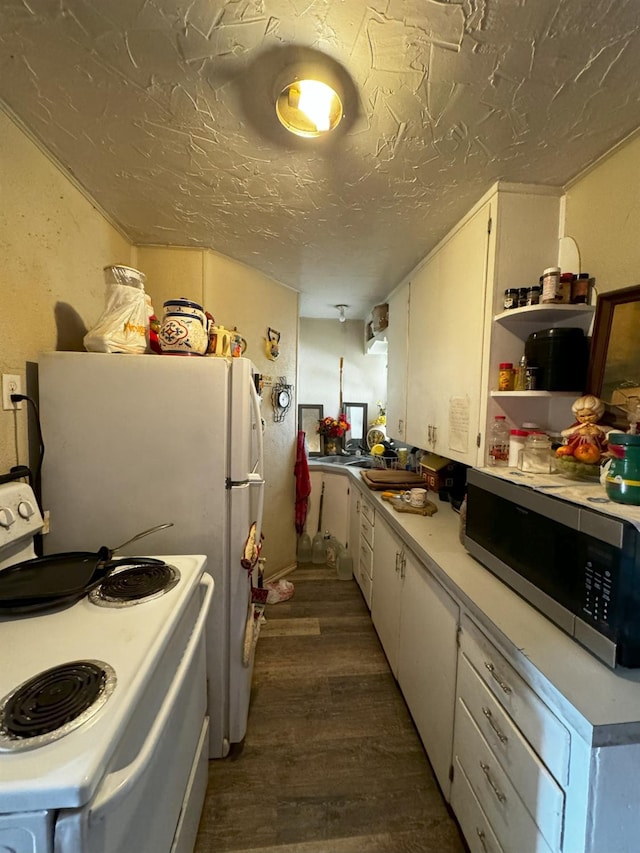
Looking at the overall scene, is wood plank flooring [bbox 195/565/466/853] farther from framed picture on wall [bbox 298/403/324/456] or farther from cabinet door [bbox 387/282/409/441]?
framed picture on wall [bbox 298/403/324/456]

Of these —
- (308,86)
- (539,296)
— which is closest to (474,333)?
(539,296)

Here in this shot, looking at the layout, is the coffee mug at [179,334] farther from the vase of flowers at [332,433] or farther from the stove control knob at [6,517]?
the vase of flowers at [332,433]

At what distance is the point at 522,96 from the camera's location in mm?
1004

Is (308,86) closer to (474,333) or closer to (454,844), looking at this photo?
(474,333)

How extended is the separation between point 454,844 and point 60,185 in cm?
281

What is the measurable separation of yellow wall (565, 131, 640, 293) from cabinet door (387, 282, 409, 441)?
119 centimetres

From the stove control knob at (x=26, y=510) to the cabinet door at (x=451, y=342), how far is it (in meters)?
1.69

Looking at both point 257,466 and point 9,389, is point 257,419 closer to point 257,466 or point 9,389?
point 257,466

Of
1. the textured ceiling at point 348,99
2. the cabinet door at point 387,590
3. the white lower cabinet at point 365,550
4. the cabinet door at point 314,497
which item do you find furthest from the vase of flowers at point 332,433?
the textured ceiling at point 348,99

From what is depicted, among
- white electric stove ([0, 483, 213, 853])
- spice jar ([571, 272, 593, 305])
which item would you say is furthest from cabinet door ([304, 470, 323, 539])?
spice jar ([571, 272, 593, 305])

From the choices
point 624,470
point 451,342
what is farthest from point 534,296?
point 624,470

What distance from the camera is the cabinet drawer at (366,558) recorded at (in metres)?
2.28

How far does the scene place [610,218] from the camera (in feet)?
4.00

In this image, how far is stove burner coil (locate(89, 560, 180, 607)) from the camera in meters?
0.86
